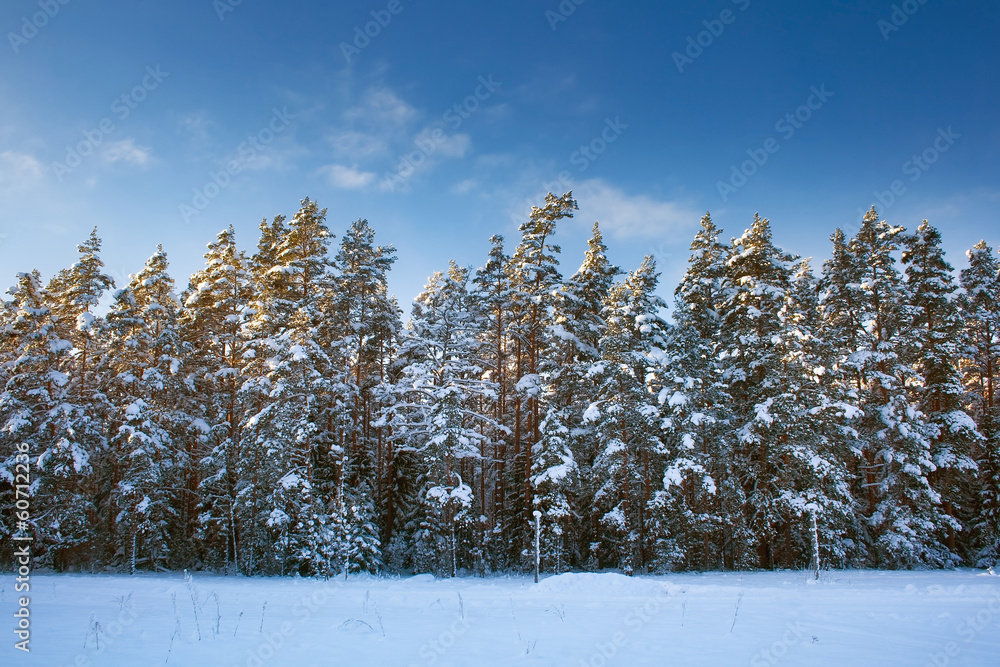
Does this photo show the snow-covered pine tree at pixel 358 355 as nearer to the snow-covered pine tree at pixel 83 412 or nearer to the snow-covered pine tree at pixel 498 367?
the snow-covered pine tree at pixel 498 367

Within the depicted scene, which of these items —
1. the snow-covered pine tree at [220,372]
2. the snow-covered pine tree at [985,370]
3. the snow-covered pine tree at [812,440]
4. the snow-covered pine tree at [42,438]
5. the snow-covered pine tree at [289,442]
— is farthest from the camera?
the snow-covered pine tree at [985,370]

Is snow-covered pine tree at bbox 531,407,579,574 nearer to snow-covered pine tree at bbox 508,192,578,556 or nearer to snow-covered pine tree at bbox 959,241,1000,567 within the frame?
snow-covered pine tree at bbox 508,192,578,556

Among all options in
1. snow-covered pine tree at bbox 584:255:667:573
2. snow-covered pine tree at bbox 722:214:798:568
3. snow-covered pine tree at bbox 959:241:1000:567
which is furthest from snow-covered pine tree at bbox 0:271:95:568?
snow-covered pine tree at bbox 959:241:1000:567

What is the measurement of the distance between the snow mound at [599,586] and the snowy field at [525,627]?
78 millimetres

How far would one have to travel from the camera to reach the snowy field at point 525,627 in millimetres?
7453

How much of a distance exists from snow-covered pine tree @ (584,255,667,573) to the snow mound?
739 centimetres

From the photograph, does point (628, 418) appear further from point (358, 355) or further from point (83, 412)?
point (83, 412)

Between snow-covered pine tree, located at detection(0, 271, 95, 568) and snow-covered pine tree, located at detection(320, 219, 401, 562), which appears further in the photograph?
snow-covered pine tree, located at detection(320, 219, 401, 562)

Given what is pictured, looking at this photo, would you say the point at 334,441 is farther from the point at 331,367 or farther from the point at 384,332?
the point at 384,332

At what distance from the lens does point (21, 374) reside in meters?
22.4

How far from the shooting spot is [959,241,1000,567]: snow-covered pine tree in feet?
80.9

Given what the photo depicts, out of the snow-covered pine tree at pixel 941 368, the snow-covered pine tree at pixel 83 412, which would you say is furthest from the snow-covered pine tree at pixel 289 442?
the snow-covered pine tree at pixel 941 368

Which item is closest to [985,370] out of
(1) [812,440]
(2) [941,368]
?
(2) [941,368]

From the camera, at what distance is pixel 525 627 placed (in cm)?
938
